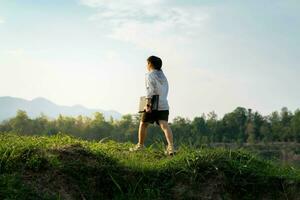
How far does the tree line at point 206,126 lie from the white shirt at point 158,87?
5802cm

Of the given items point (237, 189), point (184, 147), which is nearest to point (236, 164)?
point (237, 189)

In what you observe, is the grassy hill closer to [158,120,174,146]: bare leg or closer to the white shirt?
[158,120,174,146]: bare leg

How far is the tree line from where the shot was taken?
2852 inches

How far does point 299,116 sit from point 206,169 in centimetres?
7872

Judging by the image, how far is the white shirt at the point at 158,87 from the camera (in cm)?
920

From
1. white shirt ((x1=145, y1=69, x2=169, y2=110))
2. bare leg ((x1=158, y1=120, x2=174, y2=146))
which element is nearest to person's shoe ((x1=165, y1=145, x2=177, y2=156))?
bare leg ((x1=158, y1=120, x2=174, y2=146))

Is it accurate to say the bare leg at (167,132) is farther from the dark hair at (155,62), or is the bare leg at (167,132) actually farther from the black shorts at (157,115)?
the dark hair at (155,62)

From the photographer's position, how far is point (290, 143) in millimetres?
86438

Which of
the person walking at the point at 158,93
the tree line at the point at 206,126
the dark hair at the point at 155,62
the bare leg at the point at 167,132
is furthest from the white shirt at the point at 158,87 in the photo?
the tree line at the point at 206,126

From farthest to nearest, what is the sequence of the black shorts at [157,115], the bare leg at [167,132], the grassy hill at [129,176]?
1. the black shorts at [157,115]
2. the bare leg at [167,132]
3. the grassy hill at [129,176]

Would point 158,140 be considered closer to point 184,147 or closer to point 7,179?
point 184,147

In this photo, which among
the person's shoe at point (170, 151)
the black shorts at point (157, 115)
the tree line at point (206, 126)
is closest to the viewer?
the person's shoe at point (170, 151)

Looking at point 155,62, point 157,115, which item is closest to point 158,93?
point 157,115

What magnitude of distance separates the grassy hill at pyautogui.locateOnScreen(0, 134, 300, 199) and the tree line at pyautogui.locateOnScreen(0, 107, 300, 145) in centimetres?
5960
